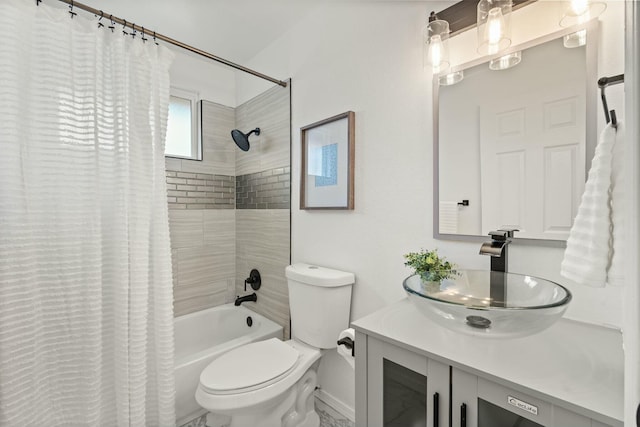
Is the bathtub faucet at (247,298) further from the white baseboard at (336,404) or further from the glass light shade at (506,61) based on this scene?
the glass light shade at (506,61)

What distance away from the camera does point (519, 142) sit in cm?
100

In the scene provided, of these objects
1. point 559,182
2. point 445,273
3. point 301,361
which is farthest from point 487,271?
point 301,361

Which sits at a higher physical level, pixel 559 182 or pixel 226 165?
pixel 226 165

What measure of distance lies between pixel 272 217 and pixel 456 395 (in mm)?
1627

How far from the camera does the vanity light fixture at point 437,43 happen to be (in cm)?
113

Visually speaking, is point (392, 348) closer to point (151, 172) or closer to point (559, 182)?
point (559, 182)

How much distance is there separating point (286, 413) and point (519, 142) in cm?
158

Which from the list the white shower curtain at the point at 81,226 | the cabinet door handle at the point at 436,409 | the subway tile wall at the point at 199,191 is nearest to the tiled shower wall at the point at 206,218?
the subway tile wall at the point at 199,191

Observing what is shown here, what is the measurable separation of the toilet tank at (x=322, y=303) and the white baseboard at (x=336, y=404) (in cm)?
40

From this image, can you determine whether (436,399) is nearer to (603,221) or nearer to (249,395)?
(603,221)

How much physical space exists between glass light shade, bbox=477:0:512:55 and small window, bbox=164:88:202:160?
6.74 ft

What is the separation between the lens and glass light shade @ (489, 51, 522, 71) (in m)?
1.00

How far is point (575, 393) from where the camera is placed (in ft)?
1.86

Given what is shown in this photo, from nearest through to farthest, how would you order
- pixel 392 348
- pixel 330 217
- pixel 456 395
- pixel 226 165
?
pixel 456 395
pixel 392 348
pixel 330 217
pixel 226 165
